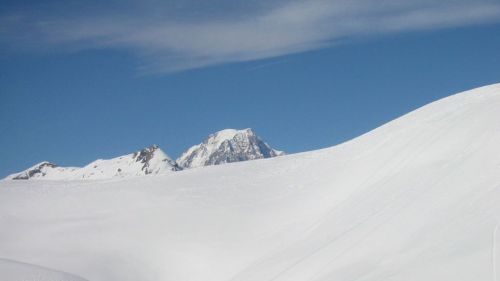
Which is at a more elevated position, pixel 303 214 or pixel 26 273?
pixel 303 214

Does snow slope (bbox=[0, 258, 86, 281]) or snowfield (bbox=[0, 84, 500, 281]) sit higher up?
snowfield (bbox=[0, 84, 500, 281])

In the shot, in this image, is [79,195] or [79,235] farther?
[79,195]

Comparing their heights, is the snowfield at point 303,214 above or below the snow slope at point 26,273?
above

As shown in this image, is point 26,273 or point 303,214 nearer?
point 26,273

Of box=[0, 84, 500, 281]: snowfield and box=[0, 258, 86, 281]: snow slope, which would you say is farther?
box=[0, 258, 86, 281]: snow slope

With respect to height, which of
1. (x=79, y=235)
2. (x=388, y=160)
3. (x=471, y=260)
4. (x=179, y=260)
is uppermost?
(x=388, y=160)

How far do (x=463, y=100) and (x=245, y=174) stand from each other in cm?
1461

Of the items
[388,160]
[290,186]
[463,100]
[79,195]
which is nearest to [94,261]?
[79,195]

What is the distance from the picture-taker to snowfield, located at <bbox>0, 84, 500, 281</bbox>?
82.8 feet

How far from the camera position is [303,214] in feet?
123

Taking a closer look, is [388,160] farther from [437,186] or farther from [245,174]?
[245,174]

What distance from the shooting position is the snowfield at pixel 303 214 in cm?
2523

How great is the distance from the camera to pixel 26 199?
43.2 meters

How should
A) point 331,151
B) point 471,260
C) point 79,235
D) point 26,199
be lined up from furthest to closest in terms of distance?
point 331,151, point 26,199, point 79,235, point 471,260
